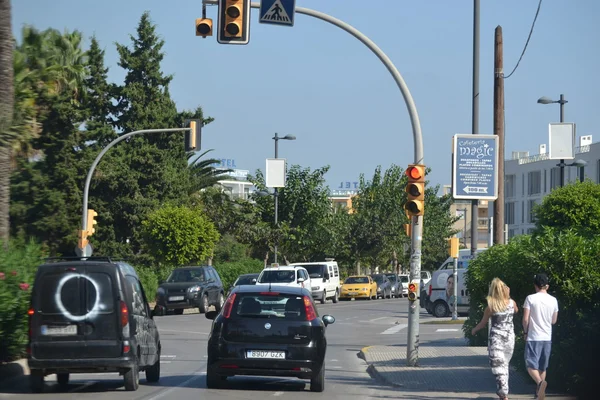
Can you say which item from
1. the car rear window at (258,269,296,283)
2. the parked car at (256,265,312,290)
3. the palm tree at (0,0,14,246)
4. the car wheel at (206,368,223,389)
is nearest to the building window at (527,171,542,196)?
the parked car at (256,265,312,290)

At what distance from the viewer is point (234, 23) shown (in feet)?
49.0

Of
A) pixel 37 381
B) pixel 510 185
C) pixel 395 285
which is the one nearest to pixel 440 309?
pixel 37 381

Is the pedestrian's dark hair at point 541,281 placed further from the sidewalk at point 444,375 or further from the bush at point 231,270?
the bush at point 231,270

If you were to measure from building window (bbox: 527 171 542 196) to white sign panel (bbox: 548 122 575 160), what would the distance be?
71.3 metres

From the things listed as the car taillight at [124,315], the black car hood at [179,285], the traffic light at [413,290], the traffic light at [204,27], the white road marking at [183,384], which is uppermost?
the traffic light at [204,27]

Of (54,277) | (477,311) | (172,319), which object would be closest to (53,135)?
(172,319)

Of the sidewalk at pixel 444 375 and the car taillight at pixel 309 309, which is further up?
the car taillight at pixel 309 309

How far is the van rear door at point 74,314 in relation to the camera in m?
13.5

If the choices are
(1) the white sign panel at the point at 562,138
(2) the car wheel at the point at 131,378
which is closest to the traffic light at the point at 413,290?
(2) the car wheel at the point at 131,378

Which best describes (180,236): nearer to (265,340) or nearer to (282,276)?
(282,276)

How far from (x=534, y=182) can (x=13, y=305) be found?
85923mm

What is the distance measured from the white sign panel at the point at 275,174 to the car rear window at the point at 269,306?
A: 39.2 m

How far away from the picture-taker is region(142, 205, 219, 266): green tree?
50.2 metres

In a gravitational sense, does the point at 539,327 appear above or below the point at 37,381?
above
